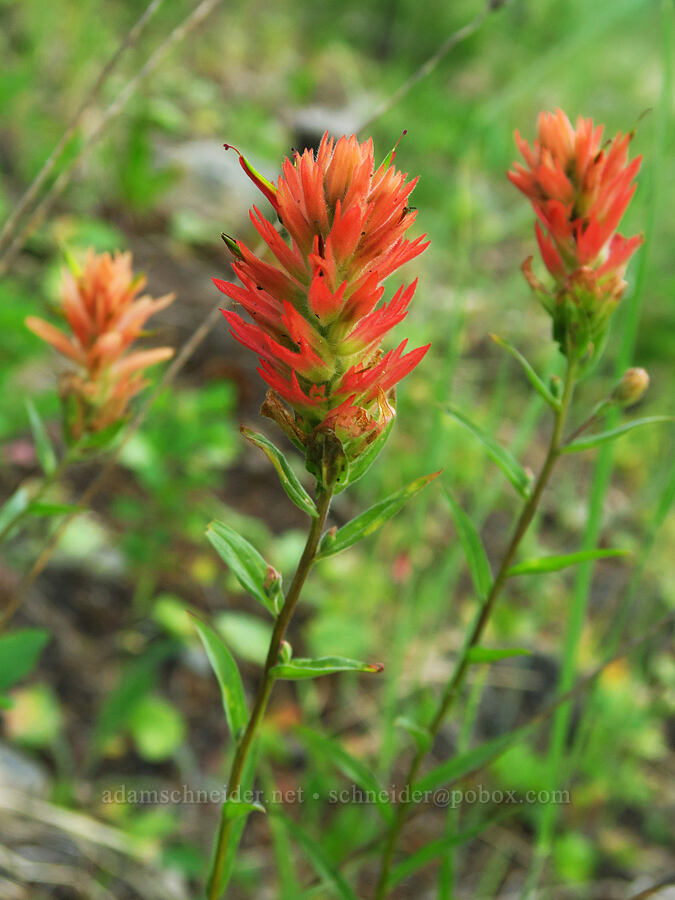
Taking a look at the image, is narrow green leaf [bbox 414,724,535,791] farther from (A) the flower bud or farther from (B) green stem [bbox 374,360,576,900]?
(A) the flower bud

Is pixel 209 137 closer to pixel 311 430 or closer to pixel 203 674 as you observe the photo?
pixel 203 674

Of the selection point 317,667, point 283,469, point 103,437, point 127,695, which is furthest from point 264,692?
point 127,695

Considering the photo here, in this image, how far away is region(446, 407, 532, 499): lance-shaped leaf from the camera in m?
0.70

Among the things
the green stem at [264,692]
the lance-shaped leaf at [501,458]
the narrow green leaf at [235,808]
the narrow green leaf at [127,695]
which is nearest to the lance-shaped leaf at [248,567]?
the green stem at [264,692]

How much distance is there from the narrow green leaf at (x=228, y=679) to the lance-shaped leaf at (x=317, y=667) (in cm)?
8

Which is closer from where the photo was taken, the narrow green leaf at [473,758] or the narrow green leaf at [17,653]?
the narrow green leaf at [473,758]

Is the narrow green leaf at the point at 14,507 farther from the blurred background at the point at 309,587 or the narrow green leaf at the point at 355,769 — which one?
the narrow green leaf at the point at 355,769

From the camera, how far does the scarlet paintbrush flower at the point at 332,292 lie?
479mm

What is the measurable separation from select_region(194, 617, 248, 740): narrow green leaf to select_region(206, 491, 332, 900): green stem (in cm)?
3

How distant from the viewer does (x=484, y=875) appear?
143 cm

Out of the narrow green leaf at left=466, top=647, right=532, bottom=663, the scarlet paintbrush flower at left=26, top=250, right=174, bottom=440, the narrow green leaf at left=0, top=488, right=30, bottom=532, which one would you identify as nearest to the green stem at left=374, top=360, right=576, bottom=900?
the narrow green leaf at left=466, top=647, right=532, bottom=663

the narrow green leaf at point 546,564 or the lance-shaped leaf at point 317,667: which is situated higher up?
the narrow green leaf at point 546,564

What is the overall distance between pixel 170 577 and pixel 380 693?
0.57m

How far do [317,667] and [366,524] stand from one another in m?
0.11
